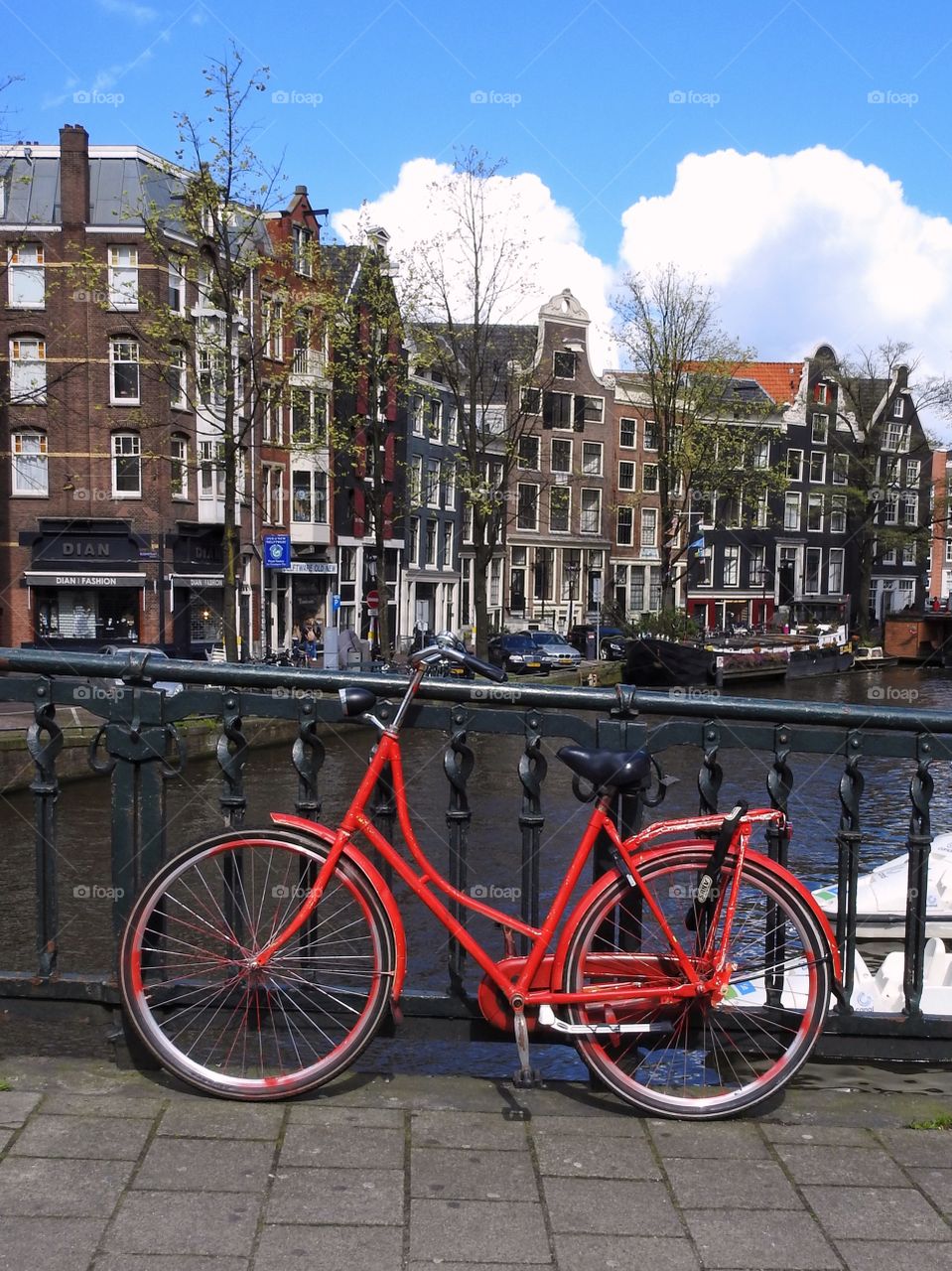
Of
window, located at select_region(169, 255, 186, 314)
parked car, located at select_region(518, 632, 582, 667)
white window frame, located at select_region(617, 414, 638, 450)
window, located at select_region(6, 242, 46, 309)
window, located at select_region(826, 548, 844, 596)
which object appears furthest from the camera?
→ window, located at select_region(826, 548, 844, 596)

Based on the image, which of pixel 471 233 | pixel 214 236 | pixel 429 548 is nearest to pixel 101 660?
pixel 214 236

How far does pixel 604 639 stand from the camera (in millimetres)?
49188

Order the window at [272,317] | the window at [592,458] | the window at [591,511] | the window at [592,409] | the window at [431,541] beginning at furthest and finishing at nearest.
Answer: the window at [591,511]
the window at [592,458]
the window at [592,409]
the window at [431,541]
the window at [272,317]

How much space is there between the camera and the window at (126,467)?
36.8m

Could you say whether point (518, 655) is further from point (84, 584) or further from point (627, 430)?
point (627, 430)

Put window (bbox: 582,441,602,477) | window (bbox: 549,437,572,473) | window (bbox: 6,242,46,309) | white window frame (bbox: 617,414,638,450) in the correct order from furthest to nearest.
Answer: white window frame (bbox: 617,414,638,450)
window (bbox: 582,441,602,477)
window (bbox: 549,437,572,473)
window (bbox: 6,242,46,309)

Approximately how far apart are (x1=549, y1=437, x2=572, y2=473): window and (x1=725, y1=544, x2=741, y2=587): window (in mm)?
13187

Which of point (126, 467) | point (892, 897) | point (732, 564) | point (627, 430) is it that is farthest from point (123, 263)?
point (732, 564)

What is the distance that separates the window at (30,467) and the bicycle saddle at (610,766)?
3563 cm

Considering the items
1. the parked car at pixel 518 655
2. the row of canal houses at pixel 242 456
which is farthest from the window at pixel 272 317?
the parked car at pixel 518 655

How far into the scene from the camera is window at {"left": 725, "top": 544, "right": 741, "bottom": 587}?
67.9 metres

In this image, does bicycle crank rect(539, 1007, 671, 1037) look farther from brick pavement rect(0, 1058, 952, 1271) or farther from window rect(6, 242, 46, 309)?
window rect(6, 242, 46, 309)

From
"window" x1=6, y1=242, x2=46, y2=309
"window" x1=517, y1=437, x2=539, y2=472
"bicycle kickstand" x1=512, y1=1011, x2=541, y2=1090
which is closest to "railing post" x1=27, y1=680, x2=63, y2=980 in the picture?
"bicycle kickstand" x1=512, y1=1011, x2=541, y2=1090

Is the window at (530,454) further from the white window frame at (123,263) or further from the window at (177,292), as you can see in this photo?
the white window frame at (123,263)
